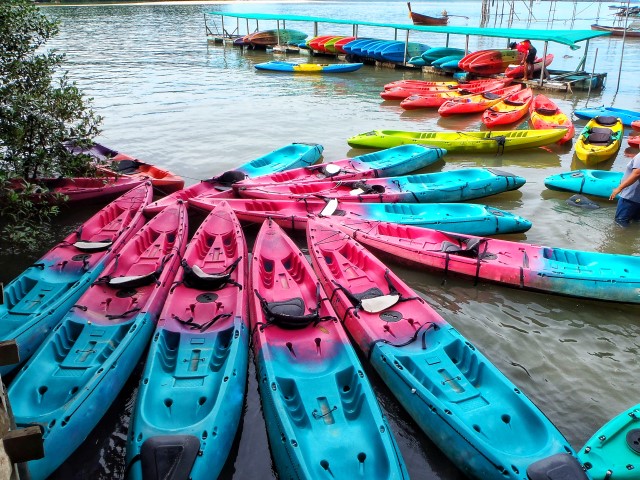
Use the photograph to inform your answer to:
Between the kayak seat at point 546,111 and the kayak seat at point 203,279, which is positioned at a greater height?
the kayak seat at point 546,111

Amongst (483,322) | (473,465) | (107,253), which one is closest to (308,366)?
(473,465)

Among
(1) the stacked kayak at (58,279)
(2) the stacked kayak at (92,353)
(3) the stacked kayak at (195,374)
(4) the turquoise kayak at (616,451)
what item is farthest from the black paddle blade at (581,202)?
(1) the stacked kayak at (58,279)

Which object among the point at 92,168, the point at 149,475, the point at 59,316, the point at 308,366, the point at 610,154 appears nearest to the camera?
the point at 149,475

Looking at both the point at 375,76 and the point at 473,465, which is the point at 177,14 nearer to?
the point at 375,76

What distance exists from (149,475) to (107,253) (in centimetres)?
493

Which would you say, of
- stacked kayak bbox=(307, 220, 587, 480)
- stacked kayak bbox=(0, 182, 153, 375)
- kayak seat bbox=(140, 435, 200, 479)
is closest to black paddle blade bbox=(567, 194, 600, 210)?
stacked kayak bbox=(307, 220, 587, 480)

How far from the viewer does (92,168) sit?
977 centimetres

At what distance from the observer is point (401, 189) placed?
11547 millimetres

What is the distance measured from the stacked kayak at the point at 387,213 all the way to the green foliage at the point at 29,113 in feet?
8.86

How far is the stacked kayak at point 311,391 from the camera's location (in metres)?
5.00

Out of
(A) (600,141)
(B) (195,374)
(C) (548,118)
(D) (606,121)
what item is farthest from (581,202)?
(B) (195,374)

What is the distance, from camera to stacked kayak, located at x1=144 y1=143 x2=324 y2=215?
1095cm

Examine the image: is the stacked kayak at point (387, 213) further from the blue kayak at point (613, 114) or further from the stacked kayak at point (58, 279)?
the blue kayak at point (613, 114)

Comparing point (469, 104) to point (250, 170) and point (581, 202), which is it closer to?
point (581, 202)
